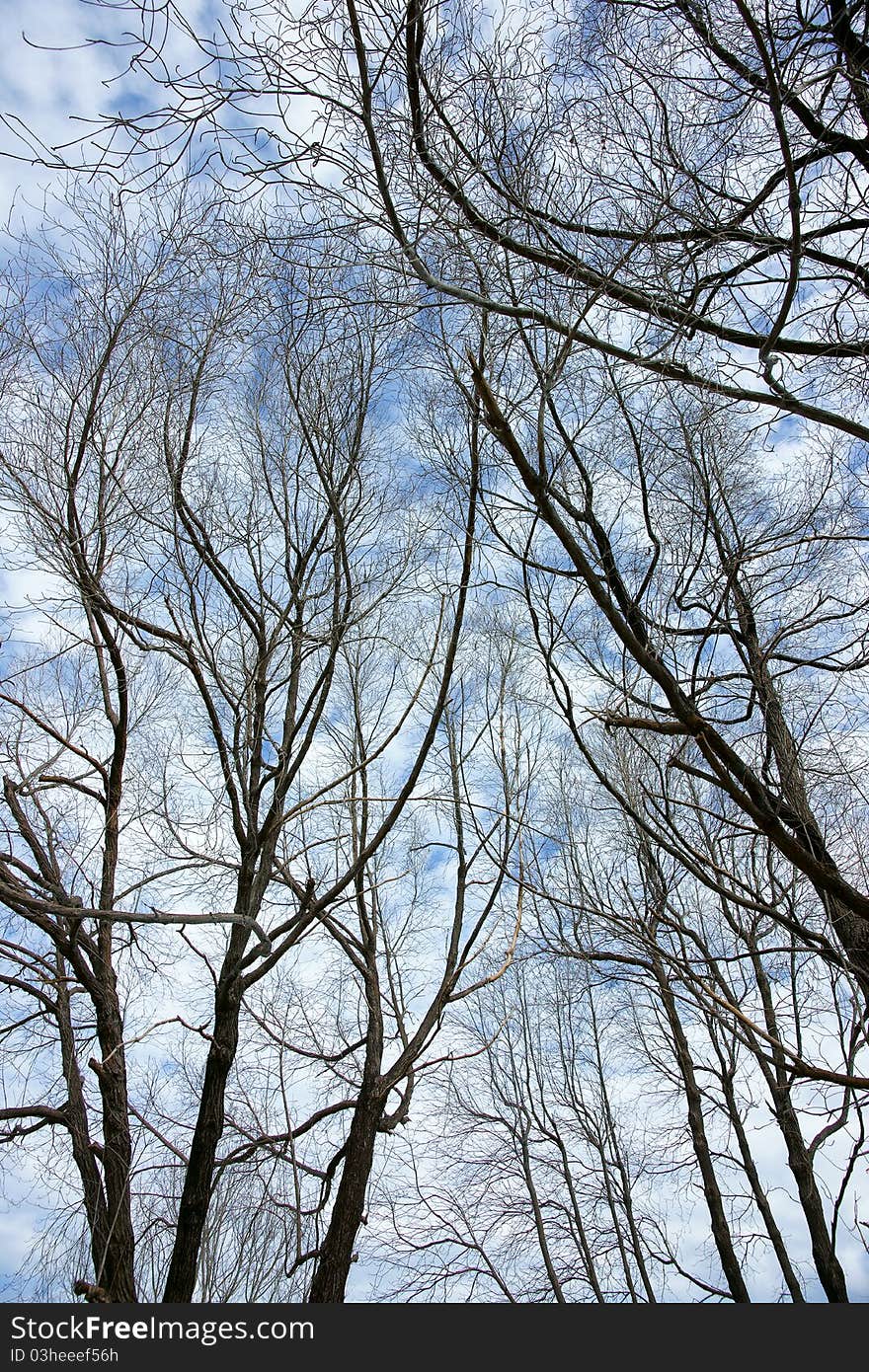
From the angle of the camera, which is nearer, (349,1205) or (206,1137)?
(206,1137)

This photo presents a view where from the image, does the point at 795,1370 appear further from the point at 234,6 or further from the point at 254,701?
the point at 234,6

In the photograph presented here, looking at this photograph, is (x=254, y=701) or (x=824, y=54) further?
(x=254, y=701)

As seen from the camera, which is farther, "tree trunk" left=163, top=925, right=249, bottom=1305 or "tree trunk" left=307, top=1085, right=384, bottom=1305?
"tree trunk" left=307, top=1085, right=384, bottom=1305

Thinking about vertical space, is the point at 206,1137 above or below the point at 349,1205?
above

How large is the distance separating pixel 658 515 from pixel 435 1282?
7.64 metres

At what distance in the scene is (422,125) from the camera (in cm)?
281

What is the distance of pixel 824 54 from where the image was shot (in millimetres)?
2893

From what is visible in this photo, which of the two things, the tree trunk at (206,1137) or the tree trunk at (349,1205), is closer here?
the tree trunk at (206,1137)

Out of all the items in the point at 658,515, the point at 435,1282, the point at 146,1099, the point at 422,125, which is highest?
the point at 658,515

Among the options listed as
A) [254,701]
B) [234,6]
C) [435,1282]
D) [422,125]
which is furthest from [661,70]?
[435,1282]

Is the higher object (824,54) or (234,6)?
(824,54)

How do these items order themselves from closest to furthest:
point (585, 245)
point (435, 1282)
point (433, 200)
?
point (433, 200) < point (585, 245) < point (435, 1282)

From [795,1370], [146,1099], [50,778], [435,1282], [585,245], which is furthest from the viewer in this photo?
[435,1282]

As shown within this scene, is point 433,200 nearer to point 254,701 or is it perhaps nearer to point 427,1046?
point 254,701
